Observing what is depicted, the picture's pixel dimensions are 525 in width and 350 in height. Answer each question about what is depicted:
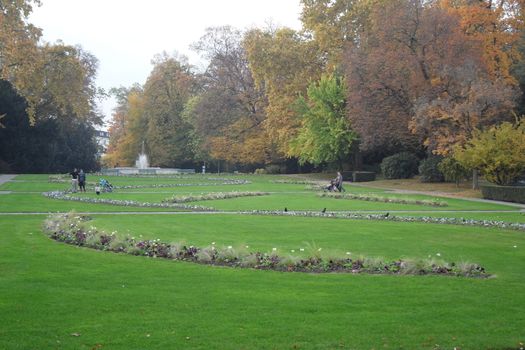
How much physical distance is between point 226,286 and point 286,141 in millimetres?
56002

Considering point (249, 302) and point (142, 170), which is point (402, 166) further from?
point (249, 302)

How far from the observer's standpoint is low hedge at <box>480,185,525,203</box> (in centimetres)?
3275

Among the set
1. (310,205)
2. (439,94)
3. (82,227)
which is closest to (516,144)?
(439,94)

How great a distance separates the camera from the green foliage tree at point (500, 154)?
3503 cm

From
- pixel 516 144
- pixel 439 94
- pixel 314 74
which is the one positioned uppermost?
pixel 314 74

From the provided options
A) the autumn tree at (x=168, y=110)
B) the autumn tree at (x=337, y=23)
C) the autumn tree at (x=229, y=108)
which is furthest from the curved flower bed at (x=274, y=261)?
the autumn tree at (x=168, y=110)

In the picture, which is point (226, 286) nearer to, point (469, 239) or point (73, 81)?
point (469, 239)

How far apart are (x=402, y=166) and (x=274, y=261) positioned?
4280cm

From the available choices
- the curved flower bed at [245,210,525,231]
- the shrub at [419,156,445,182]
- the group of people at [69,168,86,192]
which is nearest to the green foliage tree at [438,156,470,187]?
the shrub at [419,156,445,182]

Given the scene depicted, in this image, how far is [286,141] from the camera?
65.7 metres

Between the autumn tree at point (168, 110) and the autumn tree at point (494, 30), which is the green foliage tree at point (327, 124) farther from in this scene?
the autumn tree at point (168, 110)

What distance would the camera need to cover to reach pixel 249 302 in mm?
8859

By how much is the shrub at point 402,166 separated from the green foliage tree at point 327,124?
428 centimetres

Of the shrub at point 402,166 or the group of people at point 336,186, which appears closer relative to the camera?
the group of people at point 336,186
